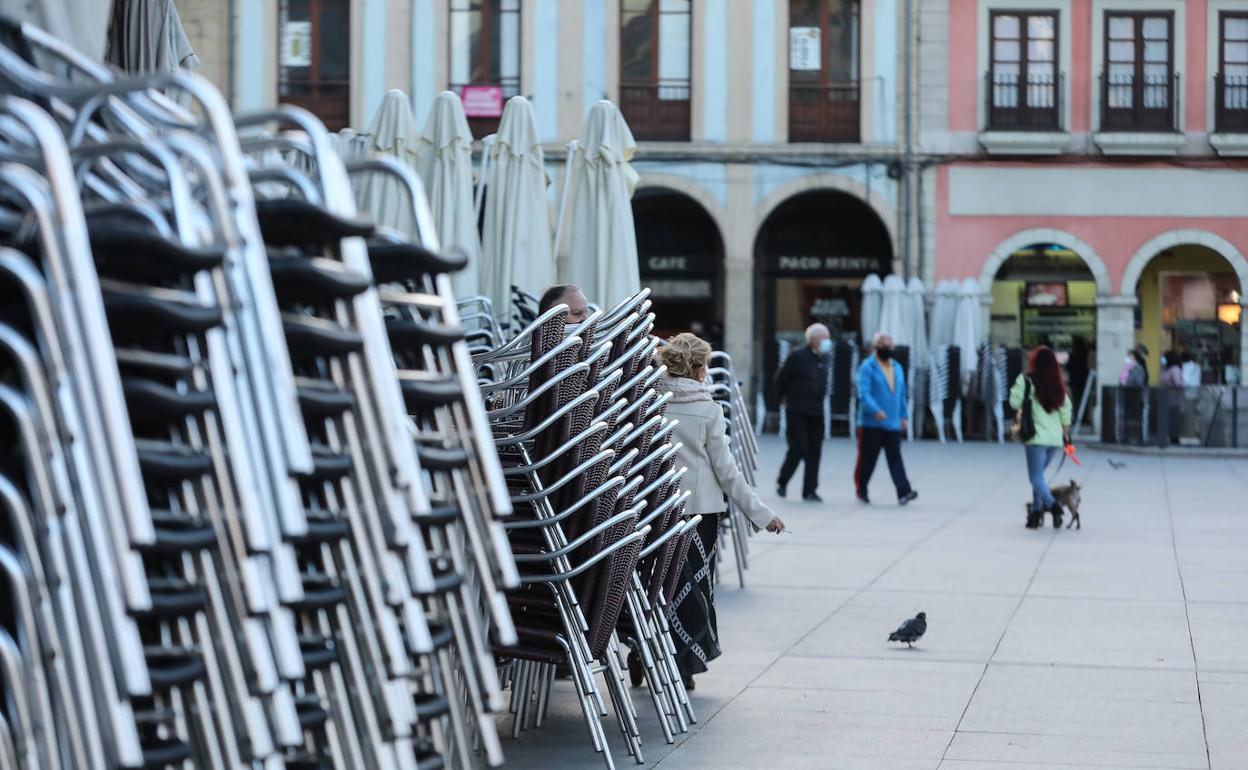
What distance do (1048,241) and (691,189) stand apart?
6.45 m

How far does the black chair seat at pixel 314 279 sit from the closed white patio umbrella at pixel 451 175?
11384 mm

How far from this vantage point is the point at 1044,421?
16.1m

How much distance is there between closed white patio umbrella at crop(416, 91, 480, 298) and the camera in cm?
1512

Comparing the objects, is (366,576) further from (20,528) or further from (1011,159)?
(1011,159)

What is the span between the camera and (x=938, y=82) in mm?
34000

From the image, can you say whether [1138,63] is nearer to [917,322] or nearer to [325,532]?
[917,322]

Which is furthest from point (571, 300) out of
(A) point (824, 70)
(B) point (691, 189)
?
(A) point (824, 70)

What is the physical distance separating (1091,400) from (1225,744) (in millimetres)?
28166

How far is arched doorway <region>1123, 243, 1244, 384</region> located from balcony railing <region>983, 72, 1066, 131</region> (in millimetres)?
3653

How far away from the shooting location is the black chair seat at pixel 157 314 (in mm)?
3270

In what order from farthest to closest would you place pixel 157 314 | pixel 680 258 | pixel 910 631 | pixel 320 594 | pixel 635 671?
1. pixel 680 258
2. pixel 910 631
3. pixel 635 671
4. pixel 320 594
5. pixel 157 314

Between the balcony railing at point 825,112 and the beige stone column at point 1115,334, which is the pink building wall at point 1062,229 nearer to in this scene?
the beige stone column at point 1115,334

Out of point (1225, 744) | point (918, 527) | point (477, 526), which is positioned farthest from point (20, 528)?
point (918, 527)

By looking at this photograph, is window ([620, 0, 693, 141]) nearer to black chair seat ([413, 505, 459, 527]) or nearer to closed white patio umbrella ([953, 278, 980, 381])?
closed white patio umbrella ([953, 278, 980, 381])
